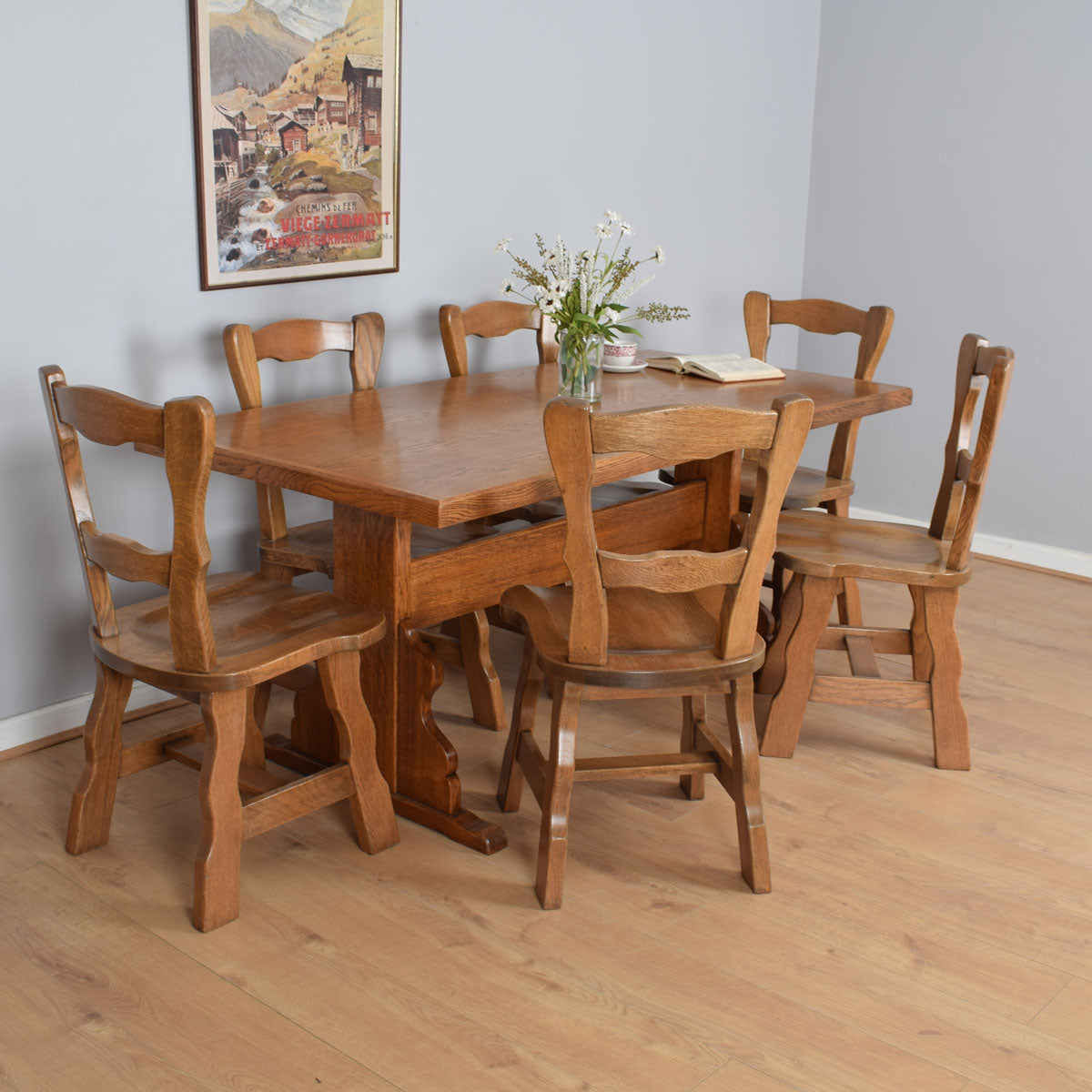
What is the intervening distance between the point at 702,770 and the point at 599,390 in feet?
3.25

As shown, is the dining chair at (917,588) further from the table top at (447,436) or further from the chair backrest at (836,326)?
the chair backrest at (836,326)

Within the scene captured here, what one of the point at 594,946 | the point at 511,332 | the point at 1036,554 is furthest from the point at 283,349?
the point at 1036,554

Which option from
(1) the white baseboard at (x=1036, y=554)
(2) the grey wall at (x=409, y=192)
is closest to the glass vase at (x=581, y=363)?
(2) the grey wall at (x=409, y=192)

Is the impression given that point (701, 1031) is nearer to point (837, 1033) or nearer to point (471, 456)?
point (837, 1033)

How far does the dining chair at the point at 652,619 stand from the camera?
6.70ft

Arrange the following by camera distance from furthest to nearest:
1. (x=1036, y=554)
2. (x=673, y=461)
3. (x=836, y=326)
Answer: (x=1036, y=554) → (x=836, y=326) → (x=673, y=461)

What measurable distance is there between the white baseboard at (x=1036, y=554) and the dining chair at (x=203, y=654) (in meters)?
2.46

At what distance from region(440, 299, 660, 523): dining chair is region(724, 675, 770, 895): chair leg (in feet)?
3.09

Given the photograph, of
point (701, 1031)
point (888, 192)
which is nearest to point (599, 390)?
point (701, 1031)

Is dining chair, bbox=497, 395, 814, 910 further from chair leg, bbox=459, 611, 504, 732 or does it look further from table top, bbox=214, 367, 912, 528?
chair leg, bbox=459, 611, 504, 732

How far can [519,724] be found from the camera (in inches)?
101

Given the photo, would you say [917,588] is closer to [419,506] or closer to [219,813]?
[419,506]

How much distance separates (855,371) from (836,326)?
6.6 inches

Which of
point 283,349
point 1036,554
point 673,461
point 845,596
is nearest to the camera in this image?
point 673,461
